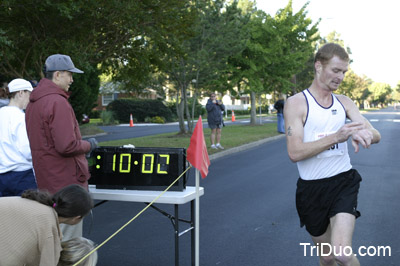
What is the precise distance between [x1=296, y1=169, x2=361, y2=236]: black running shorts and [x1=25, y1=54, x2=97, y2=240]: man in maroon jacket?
1.92m

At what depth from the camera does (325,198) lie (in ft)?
11.3

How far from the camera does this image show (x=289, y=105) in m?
3.51

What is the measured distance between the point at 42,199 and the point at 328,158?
2063 millimetres

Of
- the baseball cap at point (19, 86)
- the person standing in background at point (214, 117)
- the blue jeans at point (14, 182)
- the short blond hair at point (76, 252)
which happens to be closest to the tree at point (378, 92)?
the person standing in background at point (214, 117)

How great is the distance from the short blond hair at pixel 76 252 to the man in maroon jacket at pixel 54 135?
76 centimetres

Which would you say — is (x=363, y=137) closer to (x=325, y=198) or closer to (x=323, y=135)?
(x=323, y=135)

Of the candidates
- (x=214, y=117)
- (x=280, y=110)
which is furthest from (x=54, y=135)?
(x=280, y=110)

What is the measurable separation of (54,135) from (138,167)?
1.12 m

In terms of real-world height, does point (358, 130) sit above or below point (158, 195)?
above

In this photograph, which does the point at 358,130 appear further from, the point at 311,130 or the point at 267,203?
the point at 267,203

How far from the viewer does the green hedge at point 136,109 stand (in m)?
43.9

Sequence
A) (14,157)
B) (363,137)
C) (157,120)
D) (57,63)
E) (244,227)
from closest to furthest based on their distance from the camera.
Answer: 1. (363,137)
2. (57,63)
3. (14,157)
4. (244,227)
5. (157,120)

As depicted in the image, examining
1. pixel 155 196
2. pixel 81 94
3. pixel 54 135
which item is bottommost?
pixel 155 196

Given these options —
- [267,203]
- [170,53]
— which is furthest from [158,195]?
[170,53]
